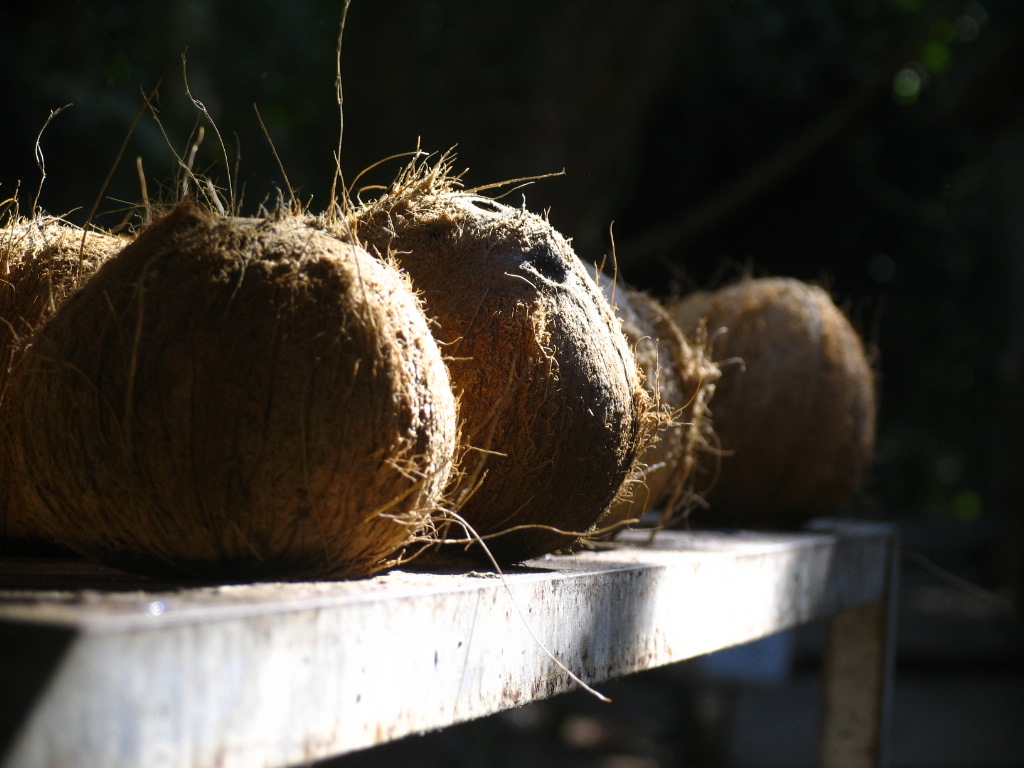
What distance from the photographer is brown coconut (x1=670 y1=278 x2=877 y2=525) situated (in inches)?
88.0

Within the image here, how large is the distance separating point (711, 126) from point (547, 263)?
14.3ft

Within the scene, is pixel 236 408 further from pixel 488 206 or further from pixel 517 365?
pixel 488 206

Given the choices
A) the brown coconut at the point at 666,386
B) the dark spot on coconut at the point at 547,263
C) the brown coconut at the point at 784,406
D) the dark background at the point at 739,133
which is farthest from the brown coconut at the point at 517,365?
the dark background at the point at 739,133

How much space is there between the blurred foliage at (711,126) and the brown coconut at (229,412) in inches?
53.9

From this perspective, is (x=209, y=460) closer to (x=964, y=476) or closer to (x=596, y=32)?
(x=596, y=32)

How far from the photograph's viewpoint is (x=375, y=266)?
Result: 108 centimetres

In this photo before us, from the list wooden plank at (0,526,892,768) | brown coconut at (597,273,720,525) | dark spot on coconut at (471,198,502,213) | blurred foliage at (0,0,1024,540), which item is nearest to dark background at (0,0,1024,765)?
blurred foliage at (0,0,1024,540)

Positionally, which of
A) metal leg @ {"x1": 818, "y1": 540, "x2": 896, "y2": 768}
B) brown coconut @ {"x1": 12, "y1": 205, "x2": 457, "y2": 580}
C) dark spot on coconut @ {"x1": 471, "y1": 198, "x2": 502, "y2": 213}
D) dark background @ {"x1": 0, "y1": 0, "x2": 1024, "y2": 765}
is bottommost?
metal leg @ {"x1": 818, "y1": 540, "x2": 896, "y2": 768}

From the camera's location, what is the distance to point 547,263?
134 centimetres

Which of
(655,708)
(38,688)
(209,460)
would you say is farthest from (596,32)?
(655,708)

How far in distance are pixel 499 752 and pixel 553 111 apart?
4.03 meters

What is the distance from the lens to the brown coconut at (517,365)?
1.25 meters

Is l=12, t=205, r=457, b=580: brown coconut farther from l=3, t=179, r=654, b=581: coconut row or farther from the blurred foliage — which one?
the blurred foliage

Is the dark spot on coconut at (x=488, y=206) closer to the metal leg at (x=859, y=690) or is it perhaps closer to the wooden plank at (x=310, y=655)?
the wooden plank at (x=310, y=655)
